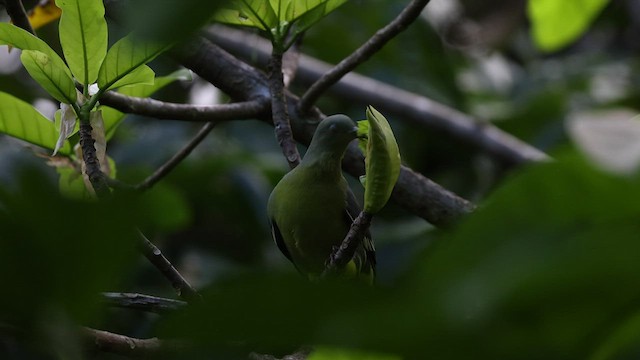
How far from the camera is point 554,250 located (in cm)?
41

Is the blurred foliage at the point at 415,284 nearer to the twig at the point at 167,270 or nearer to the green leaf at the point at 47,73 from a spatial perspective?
the twig at the point at 167,270

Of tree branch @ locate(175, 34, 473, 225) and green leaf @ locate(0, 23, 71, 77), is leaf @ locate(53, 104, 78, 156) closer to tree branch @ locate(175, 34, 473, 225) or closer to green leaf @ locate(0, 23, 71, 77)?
green leaf @ locate(0, 23, 71, 77)

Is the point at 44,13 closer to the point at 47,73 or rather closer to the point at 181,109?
the point at 181,109

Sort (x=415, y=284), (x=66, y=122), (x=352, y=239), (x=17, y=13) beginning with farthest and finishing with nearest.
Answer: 1. (x=17, y=13)
2. (x=66, y=122)
3. (x=352, y=239)
4. (x=415, y=284)

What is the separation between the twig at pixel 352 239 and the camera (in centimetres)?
105

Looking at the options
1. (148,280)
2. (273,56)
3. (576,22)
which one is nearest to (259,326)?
(273,56)

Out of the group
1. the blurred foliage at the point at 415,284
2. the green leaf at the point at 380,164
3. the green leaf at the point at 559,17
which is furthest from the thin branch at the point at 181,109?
the blurred foliage at the point at 415,284

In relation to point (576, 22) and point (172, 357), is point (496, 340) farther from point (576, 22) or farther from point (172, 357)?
point (576, 22)

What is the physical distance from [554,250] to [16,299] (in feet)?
0.83

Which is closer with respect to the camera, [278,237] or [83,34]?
[83,34]

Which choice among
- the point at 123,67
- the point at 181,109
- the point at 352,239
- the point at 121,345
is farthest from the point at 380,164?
the point at 181,109

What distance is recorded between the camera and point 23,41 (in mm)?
1315

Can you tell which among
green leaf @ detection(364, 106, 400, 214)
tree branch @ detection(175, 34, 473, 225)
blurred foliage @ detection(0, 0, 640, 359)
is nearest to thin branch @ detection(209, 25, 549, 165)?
tree branch @ detection(175, 34, 473, 225)

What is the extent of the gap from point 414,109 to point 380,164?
213cm
